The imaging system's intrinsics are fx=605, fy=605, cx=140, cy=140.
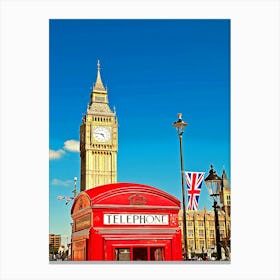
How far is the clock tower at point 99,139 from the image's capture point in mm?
14920

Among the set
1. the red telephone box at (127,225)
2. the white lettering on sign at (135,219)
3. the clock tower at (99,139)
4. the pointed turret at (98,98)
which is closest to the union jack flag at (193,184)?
the red telephone box at (127,225)

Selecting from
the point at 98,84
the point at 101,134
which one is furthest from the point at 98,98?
the point at 101,134

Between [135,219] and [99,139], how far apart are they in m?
4.01

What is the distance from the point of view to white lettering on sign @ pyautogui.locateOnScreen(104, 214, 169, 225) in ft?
44.5

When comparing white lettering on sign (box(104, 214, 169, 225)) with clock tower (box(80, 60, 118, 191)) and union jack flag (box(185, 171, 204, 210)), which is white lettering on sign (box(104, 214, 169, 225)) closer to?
union jack flag (box(185, 171, 204, 210))

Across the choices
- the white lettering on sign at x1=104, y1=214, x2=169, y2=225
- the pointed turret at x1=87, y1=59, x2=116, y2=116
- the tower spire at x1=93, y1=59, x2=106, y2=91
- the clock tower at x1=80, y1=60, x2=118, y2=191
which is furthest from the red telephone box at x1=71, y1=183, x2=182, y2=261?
the tower spire at x1=93, y1=59, x2=106, y2=91

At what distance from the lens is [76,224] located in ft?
46.9

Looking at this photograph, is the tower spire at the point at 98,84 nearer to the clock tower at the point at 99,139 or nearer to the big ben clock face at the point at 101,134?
the clock tower at the point at 99,139

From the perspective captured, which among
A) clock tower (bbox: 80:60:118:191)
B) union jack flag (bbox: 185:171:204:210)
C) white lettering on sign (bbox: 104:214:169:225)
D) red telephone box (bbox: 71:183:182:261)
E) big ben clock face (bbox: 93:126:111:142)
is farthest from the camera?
big ben clock face (bbox: 93:126:111:142)

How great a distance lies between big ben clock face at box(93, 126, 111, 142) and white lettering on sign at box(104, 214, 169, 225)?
10.3ft

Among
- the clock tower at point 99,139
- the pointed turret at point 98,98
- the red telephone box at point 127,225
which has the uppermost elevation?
the pointed turret at point 98,98
